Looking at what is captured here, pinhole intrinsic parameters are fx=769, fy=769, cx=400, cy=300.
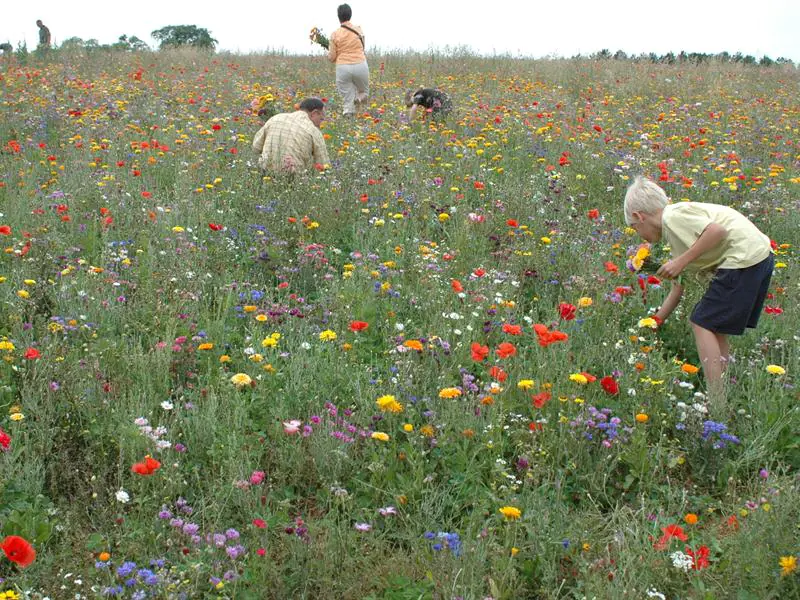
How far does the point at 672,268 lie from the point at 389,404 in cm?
182

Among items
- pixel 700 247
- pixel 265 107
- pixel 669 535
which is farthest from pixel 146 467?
pixel 265 107

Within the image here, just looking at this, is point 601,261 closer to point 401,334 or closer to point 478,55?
point 401,334

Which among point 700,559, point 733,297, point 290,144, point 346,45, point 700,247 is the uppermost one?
point 346,45

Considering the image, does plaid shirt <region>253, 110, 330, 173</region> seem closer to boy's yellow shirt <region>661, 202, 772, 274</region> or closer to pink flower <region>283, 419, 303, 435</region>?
boy's yellow shirt <region>661, 202, 772, 274</region>

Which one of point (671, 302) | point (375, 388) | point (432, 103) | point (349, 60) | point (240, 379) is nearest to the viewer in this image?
point (240, 379)

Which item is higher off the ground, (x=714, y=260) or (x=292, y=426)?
(x=714, y=260)

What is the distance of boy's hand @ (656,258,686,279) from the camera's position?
13.8 feet

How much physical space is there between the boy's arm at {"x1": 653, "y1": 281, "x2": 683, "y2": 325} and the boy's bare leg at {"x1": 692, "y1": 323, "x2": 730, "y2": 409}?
7.2 inches

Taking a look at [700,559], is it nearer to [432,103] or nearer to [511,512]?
[511,512]

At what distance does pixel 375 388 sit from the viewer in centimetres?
390

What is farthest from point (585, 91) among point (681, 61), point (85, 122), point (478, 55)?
point (85, 122)

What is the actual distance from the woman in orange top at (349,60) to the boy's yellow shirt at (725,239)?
739cm

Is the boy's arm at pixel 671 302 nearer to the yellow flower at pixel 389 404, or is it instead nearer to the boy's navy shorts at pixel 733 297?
the boy's navy shorts at pixel 733 297

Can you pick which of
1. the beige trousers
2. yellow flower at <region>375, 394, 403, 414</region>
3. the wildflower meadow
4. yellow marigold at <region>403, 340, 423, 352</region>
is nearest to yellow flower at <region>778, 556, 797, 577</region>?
the wildflower meadow
